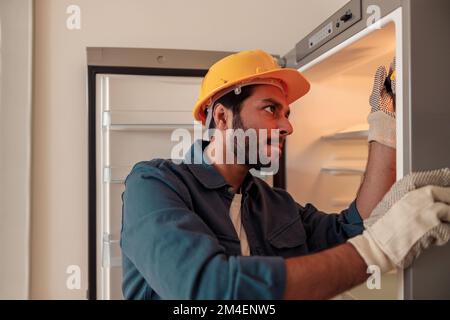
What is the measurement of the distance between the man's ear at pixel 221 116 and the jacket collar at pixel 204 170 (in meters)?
0.10

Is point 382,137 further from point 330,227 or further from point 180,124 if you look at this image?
point 180,124

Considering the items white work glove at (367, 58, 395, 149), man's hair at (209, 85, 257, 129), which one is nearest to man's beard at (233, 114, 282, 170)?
man's hair at (209, 85, 257, 129)

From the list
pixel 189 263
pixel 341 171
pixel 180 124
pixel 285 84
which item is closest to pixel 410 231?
pixel 189 263

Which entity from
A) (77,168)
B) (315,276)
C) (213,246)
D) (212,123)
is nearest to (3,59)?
(77,168)

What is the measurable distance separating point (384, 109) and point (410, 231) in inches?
13.6

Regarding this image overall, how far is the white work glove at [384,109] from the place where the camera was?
88 centimetres

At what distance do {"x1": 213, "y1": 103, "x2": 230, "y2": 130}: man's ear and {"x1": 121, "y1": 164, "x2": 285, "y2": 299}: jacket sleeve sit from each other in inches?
13.1

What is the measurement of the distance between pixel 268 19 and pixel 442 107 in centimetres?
98

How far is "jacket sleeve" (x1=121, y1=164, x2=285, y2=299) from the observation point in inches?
24.0

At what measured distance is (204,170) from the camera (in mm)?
960

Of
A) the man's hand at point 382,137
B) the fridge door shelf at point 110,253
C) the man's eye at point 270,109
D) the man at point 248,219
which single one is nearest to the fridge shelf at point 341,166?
the man at point 248,219

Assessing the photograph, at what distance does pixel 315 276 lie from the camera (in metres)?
0.64
